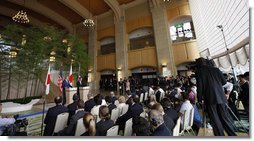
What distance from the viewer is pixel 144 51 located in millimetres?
10094

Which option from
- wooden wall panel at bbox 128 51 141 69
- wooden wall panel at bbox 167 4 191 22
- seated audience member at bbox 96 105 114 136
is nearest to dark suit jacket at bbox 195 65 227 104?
seated audience member at bbox 96 105 114 136

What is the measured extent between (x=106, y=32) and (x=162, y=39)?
5372 millimetres

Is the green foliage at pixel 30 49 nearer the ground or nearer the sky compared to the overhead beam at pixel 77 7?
nearer the ground

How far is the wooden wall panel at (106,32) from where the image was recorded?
11580mm

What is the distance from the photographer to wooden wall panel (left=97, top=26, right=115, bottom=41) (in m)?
11.6

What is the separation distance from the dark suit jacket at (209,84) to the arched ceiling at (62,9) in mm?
9445

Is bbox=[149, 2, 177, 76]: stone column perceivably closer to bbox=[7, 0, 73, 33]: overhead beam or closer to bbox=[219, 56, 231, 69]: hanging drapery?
bbox=[219, 56, 231, 69]: hanging drapery

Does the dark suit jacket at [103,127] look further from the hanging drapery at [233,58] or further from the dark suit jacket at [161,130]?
the hanging drapery at [233,58]

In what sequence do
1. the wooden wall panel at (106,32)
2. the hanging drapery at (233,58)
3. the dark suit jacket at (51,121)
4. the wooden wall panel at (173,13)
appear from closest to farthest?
the hanging drapery at (233,58) → the dark suit jacket at (51,121) → the wooden wall panel at (173,13) → the wooden wall panel at (106,32)

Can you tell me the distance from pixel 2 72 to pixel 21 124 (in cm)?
631

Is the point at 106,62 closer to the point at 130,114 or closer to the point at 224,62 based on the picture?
the point at 130,114

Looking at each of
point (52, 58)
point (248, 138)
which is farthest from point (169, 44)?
point (248, 138)

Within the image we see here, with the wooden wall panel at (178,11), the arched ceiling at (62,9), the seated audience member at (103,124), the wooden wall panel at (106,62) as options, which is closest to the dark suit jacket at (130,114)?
the seated audience member at (103,124)

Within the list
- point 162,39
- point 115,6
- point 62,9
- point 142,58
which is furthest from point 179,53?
point 62,9
